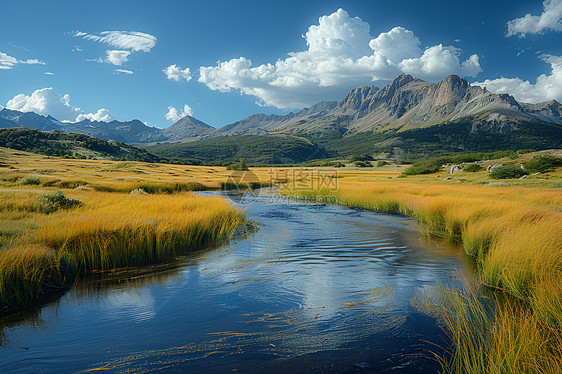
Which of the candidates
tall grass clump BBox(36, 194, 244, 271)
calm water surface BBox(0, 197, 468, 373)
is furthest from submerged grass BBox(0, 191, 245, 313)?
calm water surface BBox(0, 197, 468, 373)

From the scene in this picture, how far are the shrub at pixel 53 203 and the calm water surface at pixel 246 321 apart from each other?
25.6 ft

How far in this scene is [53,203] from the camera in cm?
1410

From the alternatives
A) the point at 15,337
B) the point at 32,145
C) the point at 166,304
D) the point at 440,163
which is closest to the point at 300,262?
the point at 166,304

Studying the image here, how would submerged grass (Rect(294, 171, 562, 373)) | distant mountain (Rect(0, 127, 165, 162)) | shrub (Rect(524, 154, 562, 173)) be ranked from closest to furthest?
1. submerged grass (Rect(294, 171, 562, 373))
2. shrub (Rect(524, 154, 562, 173))
3. distant mountain (Rect(0, 127, 165, 162))

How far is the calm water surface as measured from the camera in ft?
16.9

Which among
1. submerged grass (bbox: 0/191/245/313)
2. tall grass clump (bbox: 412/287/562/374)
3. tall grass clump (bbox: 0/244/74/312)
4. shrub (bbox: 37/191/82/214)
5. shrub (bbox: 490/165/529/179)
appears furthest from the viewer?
shrub (bbox: 490/165/529/179)

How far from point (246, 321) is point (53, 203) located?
12823mm

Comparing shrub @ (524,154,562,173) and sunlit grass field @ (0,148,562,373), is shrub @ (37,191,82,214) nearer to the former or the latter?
sunlit grass field @ (0,148,562,373)

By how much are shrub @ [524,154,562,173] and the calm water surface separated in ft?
113

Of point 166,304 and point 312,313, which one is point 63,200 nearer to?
point 166,304

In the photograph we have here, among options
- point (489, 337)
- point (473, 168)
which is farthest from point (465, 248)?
point (473, 168)

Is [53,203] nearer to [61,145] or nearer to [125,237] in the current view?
[125,237]

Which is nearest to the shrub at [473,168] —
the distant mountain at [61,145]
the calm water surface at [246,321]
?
the calm water surface at [246,321]

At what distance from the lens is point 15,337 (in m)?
A: 5.71
